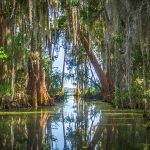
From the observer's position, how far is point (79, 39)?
2364 cm

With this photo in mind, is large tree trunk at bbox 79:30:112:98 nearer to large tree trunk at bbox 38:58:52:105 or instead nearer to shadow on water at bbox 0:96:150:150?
large tree trunk at bbox 38:58:52:105

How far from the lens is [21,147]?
7.01 meters

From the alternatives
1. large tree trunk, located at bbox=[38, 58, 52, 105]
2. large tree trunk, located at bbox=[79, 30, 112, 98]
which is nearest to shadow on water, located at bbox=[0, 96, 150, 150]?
large tree trunk, located at bbox=[38, 58, 52, 105]

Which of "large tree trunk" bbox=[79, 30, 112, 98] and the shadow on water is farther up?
"large tree trunk" bbox=[79, 30, 112, 98]

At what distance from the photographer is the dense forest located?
27.9ft

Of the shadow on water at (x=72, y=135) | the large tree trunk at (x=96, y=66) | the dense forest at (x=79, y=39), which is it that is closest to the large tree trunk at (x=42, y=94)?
the dense forest at (x=79, y=39)

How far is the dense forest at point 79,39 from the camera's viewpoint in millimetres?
8500

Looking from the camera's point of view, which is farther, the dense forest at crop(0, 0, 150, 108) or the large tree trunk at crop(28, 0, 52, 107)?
the large tree trunk at crop(28, 0, 52, 107)

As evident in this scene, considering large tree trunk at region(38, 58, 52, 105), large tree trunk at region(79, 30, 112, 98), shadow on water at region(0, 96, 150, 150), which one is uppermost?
large tree trunk at region(79, 30, 112, 98)

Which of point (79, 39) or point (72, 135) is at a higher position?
point (79, 39)

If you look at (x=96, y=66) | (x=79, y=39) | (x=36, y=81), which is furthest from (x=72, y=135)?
(x=79, y=39)

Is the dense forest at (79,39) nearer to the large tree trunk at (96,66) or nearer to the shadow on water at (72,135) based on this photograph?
the large tree trunk at (96,66)

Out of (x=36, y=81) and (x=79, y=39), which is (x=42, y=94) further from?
(x=79, y=39)

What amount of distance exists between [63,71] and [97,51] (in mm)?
5661
